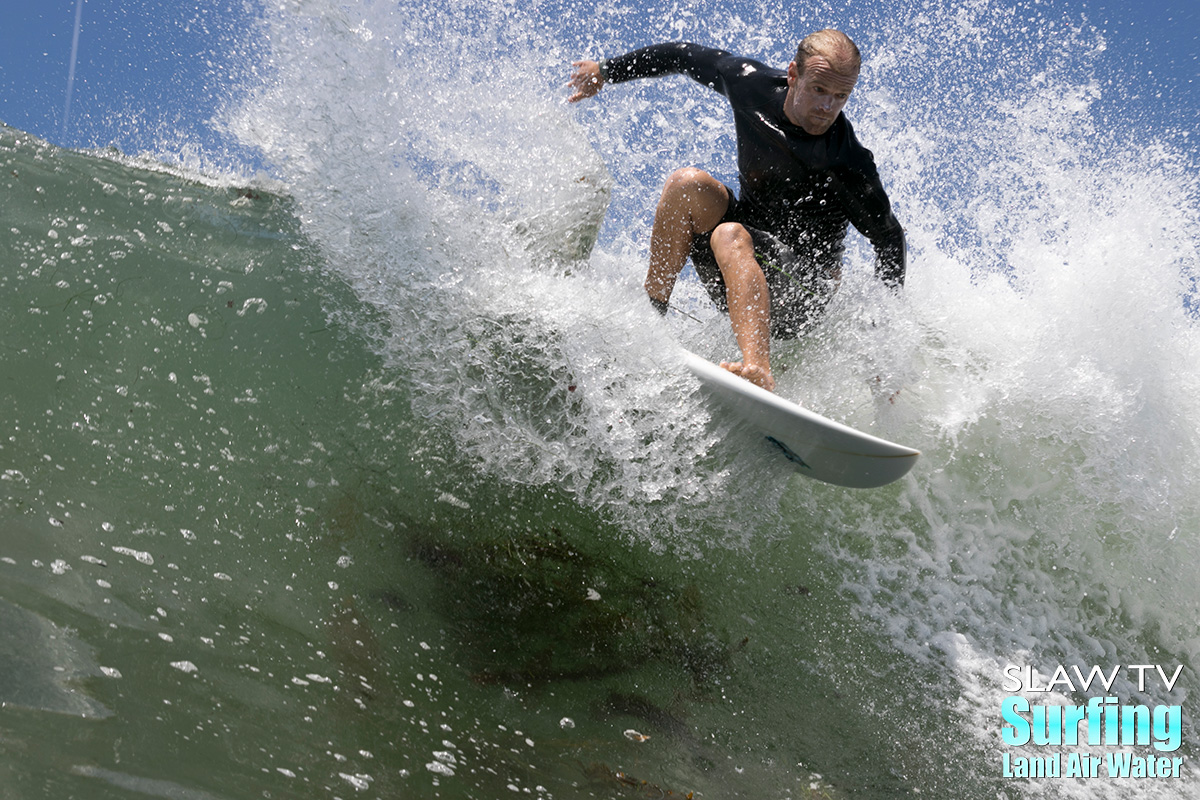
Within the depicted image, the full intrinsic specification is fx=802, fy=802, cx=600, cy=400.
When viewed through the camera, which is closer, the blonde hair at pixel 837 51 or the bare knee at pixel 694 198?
the blonde hair at pixel 837 51

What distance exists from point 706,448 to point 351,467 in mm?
1117

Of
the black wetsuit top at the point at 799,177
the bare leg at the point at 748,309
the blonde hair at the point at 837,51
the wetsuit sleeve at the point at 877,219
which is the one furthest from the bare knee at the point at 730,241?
the blonde hair at the point at 837,51

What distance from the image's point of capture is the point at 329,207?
289cm

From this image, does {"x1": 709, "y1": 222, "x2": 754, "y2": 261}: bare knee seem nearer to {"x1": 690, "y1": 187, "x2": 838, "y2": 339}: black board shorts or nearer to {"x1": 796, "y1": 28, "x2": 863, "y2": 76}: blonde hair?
{"x1": 690, "y1": 187, "x2": 838, "y2": 339}: black board shorts

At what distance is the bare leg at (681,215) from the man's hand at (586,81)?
2.01ft

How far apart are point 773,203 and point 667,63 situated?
71cm

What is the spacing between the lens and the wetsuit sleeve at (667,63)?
2912 millimetres

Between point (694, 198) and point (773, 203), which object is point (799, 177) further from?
point (694, 198)

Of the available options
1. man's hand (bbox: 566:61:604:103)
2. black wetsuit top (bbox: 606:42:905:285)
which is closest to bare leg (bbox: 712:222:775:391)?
black wetsuit top (bbox: 606:42:905:285)

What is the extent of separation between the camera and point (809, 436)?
235 cm

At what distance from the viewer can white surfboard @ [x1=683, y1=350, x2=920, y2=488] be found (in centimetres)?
228

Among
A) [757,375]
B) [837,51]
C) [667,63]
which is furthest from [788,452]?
[667,63]

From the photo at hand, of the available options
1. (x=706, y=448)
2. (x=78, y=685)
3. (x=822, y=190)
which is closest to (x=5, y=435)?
(x=78, y=685)

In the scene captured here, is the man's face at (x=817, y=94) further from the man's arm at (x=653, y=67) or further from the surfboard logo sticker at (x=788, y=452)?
the surfboard logo sticker at (x=788, y=452)
